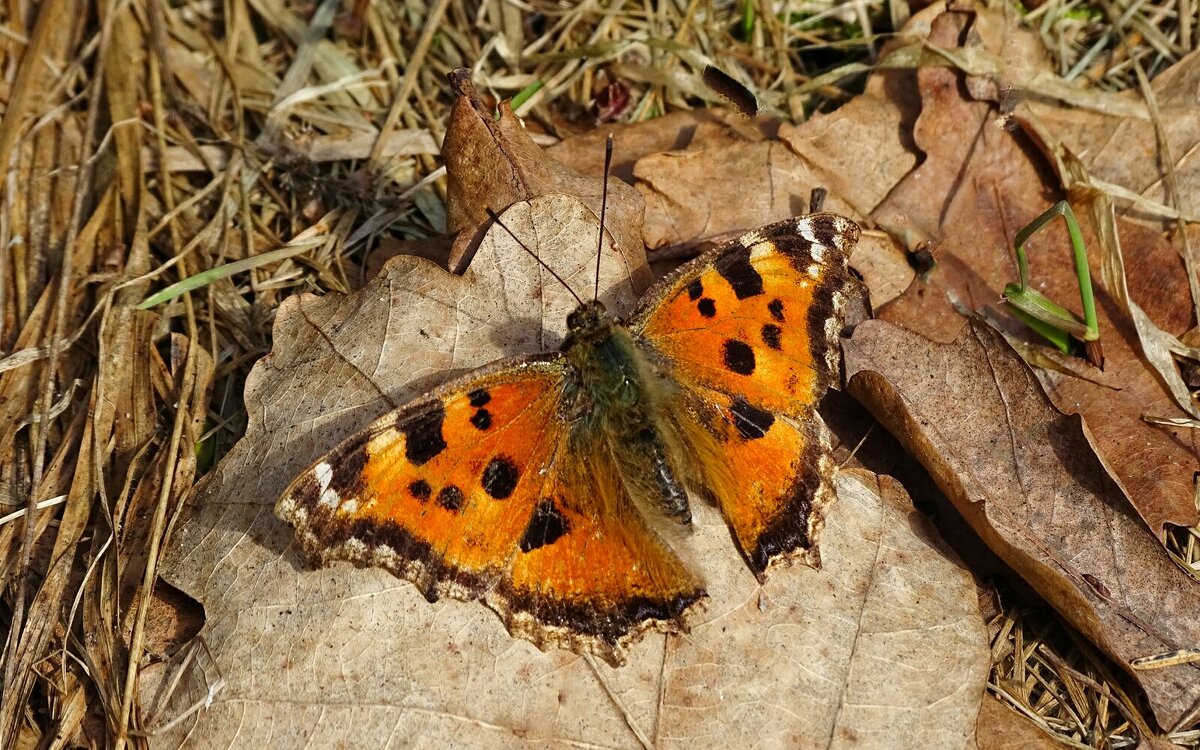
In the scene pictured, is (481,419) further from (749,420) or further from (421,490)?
(749,420)

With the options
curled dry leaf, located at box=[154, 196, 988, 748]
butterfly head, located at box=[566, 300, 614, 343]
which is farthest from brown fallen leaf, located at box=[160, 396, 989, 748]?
butterfly head, located at box=[566, 300, 614, 343]

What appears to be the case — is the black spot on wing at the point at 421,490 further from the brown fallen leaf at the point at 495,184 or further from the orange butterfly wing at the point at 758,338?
the brown fallen leaf at the point at 495,184

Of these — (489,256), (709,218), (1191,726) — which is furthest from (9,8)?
(1191,726)

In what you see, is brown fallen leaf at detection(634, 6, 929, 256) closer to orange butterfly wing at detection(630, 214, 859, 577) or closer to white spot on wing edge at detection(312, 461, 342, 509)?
orange butterfly wing at detection(630, 214, 859, 577)

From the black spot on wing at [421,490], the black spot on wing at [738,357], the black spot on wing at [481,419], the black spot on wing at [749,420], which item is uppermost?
the black spot on wing at [738,357]

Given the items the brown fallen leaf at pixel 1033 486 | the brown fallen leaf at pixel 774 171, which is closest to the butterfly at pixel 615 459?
the brown fallen leaf at pixel 1033 486

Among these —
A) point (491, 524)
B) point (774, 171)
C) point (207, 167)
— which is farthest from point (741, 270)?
point (207, 167)

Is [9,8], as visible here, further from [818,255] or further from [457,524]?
[818,255]

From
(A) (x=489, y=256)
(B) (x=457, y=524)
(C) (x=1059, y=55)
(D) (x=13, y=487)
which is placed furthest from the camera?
(C) (x=1059, y=55)
